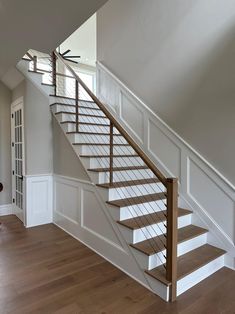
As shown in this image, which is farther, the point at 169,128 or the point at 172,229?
the point at 169,128

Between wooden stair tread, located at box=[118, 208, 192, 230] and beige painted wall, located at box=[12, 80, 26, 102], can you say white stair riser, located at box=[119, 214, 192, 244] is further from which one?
beige painted wall, located at box=[12, 80, 26, 102]

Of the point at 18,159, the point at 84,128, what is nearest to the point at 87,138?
the point at 84,128

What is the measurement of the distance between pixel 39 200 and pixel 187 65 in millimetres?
3265

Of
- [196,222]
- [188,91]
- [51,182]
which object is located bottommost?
[196,222]

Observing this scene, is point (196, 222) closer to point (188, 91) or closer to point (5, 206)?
point (188, 91)

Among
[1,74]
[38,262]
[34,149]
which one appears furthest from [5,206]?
[1,74]

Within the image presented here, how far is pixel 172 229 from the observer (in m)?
2.00

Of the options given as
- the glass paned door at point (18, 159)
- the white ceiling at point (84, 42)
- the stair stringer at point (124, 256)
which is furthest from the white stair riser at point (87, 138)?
the white ceiling at point (84, 42)

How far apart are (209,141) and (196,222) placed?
3.59 ft

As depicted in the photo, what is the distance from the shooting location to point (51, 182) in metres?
4.09

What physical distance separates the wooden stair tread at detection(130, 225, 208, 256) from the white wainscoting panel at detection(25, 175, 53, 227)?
221 cm

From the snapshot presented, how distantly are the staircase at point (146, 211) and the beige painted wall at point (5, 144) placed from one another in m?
0.99

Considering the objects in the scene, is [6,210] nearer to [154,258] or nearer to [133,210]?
[133,210]

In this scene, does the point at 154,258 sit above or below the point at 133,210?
below
